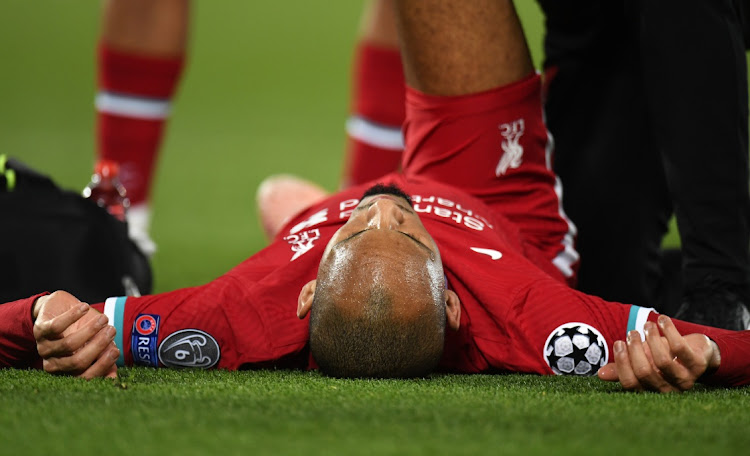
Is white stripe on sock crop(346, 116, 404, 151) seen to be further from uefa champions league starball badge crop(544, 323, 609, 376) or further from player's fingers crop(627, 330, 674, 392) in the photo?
player's fingers crop(627, 330, 674, 392)

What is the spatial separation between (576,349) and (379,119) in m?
1.34

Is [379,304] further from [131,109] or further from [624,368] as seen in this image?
[131,109]

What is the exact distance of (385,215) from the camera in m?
1.34

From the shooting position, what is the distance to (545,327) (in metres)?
1.40

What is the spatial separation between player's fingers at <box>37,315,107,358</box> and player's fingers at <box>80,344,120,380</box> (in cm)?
3

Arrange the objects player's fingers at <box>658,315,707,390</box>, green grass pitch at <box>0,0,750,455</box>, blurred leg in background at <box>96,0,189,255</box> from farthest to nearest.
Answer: blurred leg in background at <box>96,0,189,255</box>, player's fingers at <box>658,315,707,390</box>, green grass pitch at <box>0,0,750,455</box>

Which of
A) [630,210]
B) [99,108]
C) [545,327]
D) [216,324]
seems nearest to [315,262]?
[216,324]

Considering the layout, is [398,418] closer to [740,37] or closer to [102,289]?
[102,289]

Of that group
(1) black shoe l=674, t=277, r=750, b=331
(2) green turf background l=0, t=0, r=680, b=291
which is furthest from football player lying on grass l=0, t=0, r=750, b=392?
(2) green turf background l=0, t=0, r=680, b=291

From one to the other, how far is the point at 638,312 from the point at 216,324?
55 centimetres

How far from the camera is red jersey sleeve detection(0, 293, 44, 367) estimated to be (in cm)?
131

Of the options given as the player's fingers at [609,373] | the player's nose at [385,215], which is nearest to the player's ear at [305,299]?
the player's nose at [385,215]

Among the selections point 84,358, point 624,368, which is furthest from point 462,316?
point 84,358

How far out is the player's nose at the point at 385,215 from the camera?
1.32m
